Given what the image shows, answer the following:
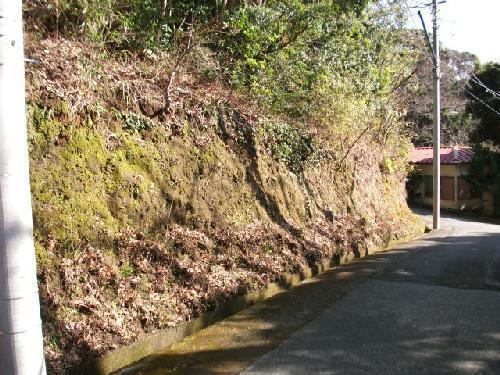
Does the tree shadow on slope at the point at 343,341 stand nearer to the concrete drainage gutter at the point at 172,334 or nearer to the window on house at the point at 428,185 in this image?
the concrete drainage gutter at the point at 172,334

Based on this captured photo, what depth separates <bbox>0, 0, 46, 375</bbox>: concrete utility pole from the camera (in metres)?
2.48

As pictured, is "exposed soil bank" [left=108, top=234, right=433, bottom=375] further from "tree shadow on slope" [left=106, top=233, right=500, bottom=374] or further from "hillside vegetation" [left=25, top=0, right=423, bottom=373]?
"hillside vegetation" [left=25, top=0, right=423, bottom=373]

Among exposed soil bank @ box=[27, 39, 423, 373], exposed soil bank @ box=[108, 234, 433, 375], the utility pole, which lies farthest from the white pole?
exposed soil bank @ box=[108, 234, 433, 375]

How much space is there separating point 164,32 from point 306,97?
154 inches

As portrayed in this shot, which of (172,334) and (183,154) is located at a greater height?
(183,154)

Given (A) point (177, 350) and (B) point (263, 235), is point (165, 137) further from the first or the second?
(A) point (177, 350)

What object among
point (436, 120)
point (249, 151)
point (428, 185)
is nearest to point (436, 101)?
point (436, 120)

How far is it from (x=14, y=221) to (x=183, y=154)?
5.11 m

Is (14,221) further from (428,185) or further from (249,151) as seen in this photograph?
(428,185)

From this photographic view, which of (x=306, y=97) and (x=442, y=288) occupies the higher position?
(x=306, y=97)

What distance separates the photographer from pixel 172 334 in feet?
16.8

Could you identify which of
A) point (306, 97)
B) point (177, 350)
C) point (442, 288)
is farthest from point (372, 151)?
point (177, 350)

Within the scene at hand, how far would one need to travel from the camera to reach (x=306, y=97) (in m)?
11.7

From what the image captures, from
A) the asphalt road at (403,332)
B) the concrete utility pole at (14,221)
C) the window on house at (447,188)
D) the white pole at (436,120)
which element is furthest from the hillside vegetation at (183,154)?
the window on house at (447,188)
